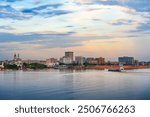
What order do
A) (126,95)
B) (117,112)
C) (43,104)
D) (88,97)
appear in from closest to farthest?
1. (117,112)
2. (43,104)
3. (88,97)
4. (126,95)

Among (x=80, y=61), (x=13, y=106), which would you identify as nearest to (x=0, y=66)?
(x=80, y=61)

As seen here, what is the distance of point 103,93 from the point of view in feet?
22.1

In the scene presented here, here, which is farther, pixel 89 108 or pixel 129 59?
pixel 129 59

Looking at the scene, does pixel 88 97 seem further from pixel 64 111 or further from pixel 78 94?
pixel 64 111

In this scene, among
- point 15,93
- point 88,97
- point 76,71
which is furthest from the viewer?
point 76,71

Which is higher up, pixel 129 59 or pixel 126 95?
pixel 129 59

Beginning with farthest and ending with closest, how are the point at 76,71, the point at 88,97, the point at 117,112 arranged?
1. the point at 76,71
2. the point at 88,97
3. the point at 117,112

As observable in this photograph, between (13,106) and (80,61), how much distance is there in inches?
249

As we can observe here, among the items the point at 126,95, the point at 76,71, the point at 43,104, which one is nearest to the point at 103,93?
the point at 126,95

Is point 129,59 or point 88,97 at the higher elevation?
point 129,59

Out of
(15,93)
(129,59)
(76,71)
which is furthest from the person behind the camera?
(76,71)

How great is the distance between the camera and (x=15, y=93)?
7.05 metres

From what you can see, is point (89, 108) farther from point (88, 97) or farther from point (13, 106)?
point (88, 97)

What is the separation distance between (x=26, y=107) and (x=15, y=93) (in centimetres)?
357
